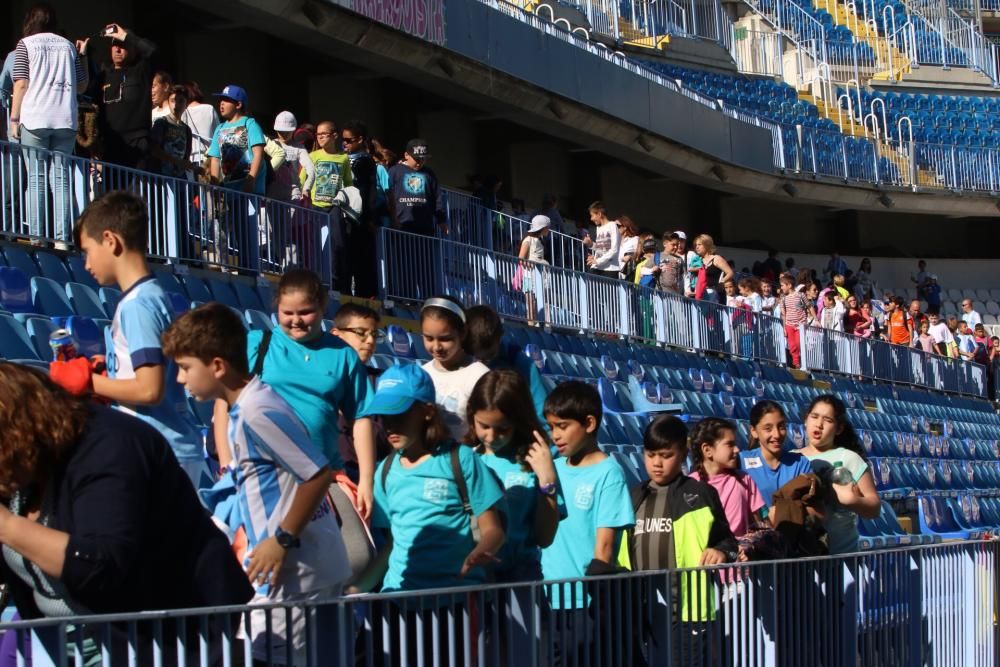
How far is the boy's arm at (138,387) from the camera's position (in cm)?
458

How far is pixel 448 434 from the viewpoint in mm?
5043

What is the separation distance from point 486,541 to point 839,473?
2.81m

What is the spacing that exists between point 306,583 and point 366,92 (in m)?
18.0

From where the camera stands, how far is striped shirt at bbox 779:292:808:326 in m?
21.7

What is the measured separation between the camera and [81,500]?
3.41 meters

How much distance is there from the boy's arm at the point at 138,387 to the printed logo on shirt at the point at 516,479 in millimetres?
1219

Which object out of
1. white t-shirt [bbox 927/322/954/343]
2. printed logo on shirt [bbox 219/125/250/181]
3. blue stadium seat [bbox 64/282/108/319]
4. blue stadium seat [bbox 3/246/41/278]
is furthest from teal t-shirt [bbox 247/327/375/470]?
white t-shirt [bbox 927/322/954/343]

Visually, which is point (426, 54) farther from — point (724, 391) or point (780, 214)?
point (780, 214)

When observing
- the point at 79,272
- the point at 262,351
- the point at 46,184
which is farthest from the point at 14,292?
the point at 262,351

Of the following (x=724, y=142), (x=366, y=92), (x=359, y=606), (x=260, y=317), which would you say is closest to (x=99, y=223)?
(x=359, y=606)

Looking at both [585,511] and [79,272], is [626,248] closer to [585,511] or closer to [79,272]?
[79,272]

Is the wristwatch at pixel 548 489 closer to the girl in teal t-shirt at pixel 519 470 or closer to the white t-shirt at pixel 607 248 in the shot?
the girl in teal t-shirt at pixel 519 470

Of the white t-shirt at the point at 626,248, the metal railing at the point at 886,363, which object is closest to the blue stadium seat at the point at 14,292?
the white t-shirt at the point at 626,248

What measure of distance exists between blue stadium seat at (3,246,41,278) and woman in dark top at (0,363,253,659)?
5424 millimetres
